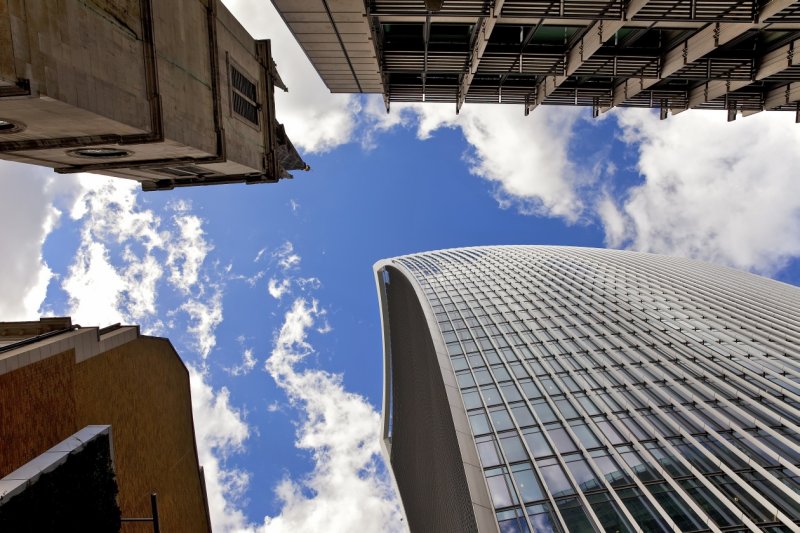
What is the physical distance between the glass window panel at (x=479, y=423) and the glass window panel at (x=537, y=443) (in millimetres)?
2433

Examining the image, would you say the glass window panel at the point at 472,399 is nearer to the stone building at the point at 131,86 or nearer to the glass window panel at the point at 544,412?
the glass window panel at the point at 544,412

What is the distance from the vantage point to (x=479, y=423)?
91.0 ft

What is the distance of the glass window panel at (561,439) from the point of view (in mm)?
23906

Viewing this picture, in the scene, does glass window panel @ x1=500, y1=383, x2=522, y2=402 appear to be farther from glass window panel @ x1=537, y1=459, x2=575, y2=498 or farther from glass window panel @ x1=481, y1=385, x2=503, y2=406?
glass window panel @ x1=537, y1=459, x2=575, y2=498

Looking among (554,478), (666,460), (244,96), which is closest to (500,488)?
(554,478)

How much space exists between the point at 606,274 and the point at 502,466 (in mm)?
39887

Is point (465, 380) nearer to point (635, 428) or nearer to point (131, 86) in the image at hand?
point (635, 428)

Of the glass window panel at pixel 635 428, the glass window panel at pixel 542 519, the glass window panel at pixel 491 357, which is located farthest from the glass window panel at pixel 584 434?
the glass window panel at pixel 491 357

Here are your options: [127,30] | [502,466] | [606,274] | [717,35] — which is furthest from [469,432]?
[606,274]

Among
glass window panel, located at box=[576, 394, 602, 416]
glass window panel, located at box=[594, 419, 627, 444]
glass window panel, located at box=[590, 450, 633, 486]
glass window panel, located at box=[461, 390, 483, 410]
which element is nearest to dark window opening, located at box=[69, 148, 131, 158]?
glass window panel, located at box=[461, 390, 483, 410]

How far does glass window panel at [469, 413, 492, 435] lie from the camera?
2689 cm

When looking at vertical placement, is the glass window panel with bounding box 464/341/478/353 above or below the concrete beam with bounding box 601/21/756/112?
below

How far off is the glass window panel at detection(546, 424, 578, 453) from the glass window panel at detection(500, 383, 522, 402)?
13.3 feet

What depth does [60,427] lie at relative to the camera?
1094 centimetres
